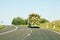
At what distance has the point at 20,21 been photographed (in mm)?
184500

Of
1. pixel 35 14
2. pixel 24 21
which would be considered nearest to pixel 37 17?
pixel 35 14

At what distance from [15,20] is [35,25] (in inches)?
4978

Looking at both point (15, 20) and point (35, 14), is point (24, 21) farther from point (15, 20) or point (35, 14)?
point (35, 14)

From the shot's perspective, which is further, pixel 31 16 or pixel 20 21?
pixel 20 21

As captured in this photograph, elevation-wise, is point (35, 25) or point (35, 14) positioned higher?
point (35, 14)

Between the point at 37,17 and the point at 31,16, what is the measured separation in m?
2.78

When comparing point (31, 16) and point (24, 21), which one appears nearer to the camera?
point (31, 16)

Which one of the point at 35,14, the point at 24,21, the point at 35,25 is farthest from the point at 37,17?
the point at 24,21

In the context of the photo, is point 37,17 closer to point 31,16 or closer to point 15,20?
point 31,16

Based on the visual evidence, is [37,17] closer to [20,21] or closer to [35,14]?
[35,14]

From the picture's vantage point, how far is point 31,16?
7375 cm

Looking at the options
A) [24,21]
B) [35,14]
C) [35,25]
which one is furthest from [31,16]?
[24,21]

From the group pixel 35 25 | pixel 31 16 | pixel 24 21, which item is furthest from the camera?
pixel 24 21

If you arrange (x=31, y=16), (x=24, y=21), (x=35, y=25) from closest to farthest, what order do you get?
1. (x=35, y=25)
2. (x=31, y=16)
3. (x=24, y=21)
